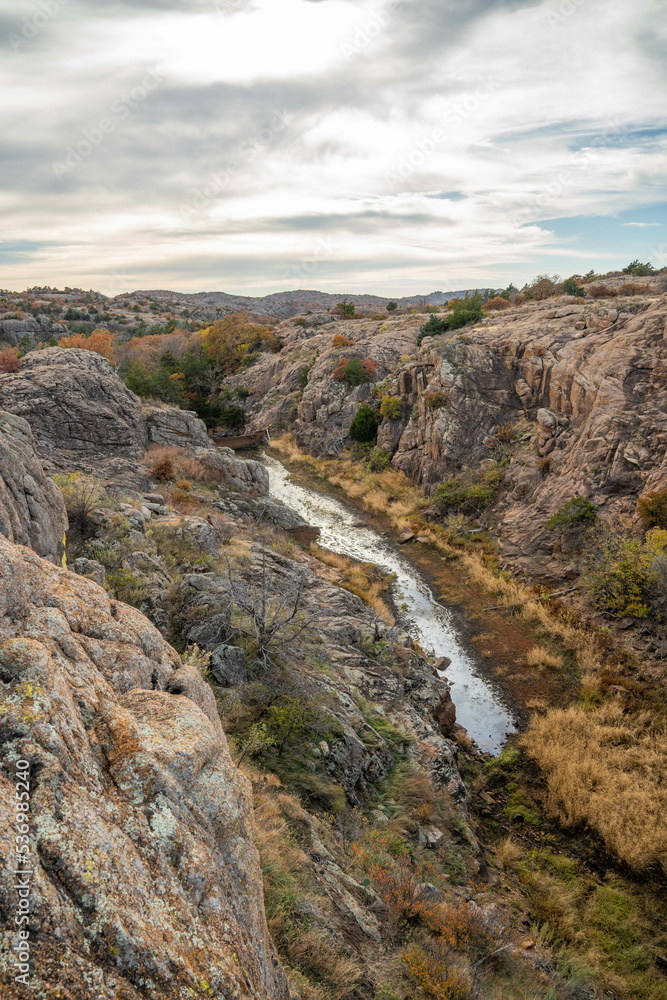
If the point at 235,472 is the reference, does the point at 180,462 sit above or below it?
above

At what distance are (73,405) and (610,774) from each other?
→ 2298cm

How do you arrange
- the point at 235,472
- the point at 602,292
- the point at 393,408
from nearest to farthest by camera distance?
the point at 235,472 < the point at 602,292 < the point at 393,408

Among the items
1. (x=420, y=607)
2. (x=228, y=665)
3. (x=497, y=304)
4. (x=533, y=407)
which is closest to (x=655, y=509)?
(x=420, y=607)

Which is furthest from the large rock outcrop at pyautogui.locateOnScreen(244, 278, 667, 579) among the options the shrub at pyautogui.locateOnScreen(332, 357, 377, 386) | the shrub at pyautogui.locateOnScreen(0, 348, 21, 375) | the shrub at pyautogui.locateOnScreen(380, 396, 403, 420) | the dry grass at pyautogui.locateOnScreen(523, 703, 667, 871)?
the shrub at pyautogui.locateOnScreen(0, 348, 21, 375)

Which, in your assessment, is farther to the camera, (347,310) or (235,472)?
(347,310)

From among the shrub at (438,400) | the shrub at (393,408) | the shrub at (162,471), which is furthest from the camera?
the shrub at (393,408)

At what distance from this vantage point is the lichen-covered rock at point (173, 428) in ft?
88.8

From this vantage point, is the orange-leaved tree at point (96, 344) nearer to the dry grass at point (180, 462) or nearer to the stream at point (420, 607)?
the dry grass at point (180, 462)

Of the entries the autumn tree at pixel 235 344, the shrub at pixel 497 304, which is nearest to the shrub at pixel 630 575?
the shrub at pixel 497 304

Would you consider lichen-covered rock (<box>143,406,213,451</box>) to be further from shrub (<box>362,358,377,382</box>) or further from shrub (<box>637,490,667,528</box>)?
→ shrub (<box>637,490,667,528</box>)

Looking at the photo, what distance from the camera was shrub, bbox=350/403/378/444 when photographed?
37969 millimetres

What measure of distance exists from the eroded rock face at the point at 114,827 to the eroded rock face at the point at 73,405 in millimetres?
17663

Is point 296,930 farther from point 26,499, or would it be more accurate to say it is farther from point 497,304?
point 497,304

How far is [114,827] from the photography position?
3330mm
